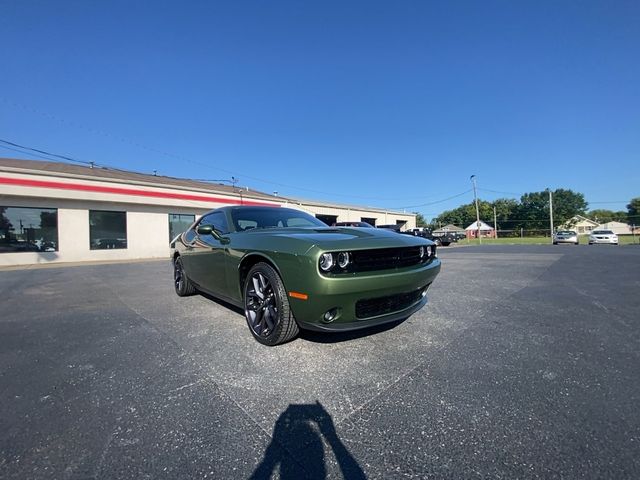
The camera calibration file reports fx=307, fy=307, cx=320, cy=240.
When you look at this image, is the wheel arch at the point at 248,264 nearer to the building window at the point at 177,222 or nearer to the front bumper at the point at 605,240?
the building window at the point at 177,222

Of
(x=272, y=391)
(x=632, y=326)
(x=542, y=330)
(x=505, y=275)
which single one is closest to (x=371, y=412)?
(x=272, y=391)

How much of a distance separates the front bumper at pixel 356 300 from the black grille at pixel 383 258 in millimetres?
77

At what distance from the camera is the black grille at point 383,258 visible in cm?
249

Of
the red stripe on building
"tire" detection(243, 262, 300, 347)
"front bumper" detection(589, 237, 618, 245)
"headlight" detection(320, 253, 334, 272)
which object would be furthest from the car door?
"front bumper" detection(589, 237, 618, 245)

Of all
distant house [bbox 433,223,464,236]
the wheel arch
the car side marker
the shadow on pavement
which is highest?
distant house [bbox 433,223,464,236]

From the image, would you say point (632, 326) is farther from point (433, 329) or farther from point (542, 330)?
point (433, 329)

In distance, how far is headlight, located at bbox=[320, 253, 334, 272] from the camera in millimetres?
2352

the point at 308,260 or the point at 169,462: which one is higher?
the point at 308,260

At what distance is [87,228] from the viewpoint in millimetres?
15078

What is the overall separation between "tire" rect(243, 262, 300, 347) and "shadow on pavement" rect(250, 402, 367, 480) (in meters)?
0.88

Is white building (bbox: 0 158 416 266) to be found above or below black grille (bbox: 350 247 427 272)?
above

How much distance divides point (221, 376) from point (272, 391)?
47 cm

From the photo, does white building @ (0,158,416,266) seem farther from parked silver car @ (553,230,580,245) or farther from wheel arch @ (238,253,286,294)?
parked silver car @ (553,230,580,245)

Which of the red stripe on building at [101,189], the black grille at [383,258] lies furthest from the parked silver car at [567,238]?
the black grille at [383,258]
